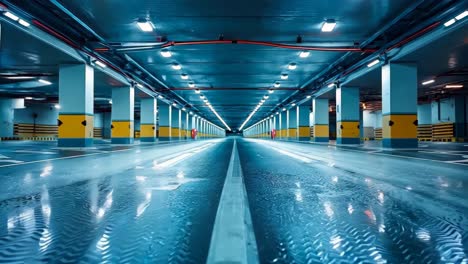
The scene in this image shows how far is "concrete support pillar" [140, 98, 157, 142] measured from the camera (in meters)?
27.9

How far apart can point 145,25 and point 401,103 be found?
12694mm

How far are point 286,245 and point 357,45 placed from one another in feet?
47.7

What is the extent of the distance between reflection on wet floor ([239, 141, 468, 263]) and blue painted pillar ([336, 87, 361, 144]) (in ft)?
58.5

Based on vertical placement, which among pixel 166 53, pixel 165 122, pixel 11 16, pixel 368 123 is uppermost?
pixel 166 53

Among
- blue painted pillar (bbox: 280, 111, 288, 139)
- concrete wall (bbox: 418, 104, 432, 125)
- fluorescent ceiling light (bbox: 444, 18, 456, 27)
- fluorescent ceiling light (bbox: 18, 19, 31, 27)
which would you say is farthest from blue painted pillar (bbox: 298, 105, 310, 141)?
fluorescent ceiling light (bbox: 18, 19, 31, 27)

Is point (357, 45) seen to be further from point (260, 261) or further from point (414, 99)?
point (260, 261)

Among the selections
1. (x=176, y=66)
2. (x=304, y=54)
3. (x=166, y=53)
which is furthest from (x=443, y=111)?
(x=166, y=53)

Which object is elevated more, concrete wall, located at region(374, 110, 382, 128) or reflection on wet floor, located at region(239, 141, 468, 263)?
concrete wall, located at region(374, 110, 382, 128)

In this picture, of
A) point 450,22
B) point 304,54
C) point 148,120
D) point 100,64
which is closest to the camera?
point 450,22

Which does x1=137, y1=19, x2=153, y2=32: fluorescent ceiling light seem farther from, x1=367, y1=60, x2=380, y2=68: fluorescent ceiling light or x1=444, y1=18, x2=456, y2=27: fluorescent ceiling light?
x1=367, y1=60, x2=380, y2=68: fluorescent ceiling light

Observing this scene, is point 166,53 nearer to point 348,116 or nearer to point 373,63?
point 373,63

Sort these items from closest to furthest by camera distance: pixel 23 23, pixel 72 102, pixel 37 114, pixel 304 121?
pixel 23 23 → pixel 72 102 → pixel 304 121 → pixel 37 114

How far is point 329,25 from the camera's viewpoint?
11.3 m

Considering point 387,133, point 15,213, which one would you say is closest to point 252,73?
point 387,133
